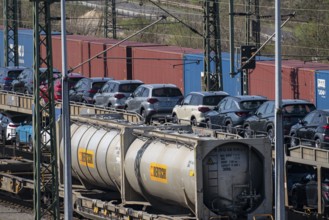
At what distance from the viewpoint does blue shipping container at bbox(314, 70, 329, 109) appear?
4025 cm

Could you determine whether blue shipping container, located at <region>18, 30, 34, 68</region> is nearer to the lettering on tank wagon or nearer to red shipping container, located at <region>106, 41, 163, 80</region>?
red shipping container, located at <region>106, 41, 163, 80</region>

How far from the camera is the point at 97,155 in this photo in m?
28.6

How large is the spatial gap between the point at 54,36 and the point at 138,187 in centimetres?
3553

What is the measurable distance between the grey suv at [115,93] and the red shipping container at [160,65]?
4642 millimetres

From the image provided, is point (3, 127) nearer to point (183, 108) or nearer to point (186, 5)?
point (183, 108)

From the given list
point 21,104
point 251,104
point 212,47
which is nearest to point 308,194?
point 251,104

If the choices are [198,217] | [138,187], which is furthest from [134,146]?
[198,217]

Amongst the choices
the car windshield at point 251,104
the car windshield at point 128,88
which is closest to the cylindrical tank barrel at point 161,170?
the car windshield at point 251,104

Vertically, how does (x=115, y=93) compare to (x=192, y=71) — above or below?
below

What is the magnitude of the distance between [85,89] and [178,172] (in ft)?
70.3

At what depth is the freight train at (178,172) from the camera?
24297mm

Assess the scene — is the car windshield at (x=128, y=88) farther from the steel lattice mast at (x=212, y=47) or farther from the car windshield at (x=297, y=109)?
the car windshield at (x=297, y=109)

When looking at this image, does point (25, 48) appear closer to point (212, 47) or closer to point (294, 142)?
point (212, 47)

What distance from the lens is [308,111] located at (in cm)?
3453
